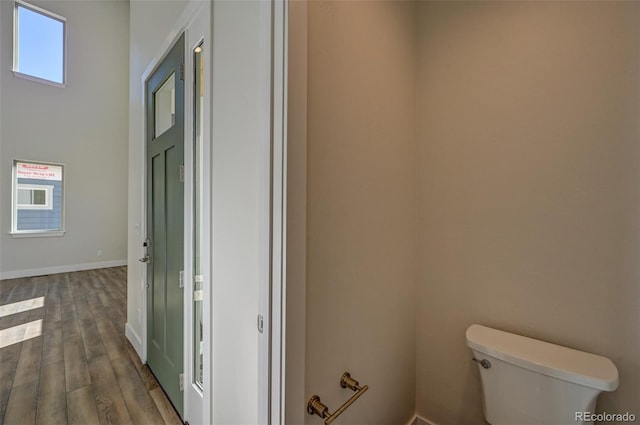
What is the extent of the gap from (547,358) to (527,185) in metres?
0.68

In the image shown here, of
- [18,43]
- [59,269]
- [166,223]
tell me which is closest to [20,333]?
[166,223]

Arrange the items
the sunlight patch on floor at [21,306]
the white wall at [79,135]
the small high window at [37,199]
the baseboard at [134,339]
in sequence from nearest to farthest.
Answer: the baseboard at [134,339] → the sunlight patch on floor at [21,306] → the white wall at [79,135] → the small high window at [37,199]

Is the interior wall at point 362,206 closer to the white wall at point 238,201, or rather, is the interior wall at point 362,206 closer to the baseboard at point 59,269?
the white wall at point 238,201

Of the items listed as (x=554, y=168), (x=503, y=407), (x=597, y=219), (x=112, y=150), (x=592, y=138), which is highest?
(x=112, y=150)

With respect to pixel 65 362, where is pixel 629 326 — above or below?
above

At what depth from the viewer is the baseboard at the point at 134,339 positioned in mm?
2268

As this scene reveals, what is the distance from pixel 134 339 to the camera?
2.42 m

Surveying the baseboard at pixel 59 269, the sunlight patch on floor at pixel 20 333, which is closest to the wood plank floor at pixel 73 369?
the sunlight patch on floor at pixel 20 333

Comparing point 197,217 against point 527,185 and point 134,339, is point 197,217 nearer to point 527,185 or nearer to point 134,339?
point 527,185

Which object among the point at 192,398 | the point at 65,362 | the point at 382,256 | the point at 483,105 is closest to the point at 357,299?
the point at 382,256

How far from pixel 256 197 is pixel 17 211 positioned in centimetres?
656

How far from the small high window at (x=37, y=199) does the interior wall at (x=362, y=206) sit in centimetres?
674

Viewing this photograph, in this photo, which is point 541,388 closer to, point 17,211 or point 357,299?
point 357,299

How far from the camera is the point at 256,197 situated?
3.12 ft
